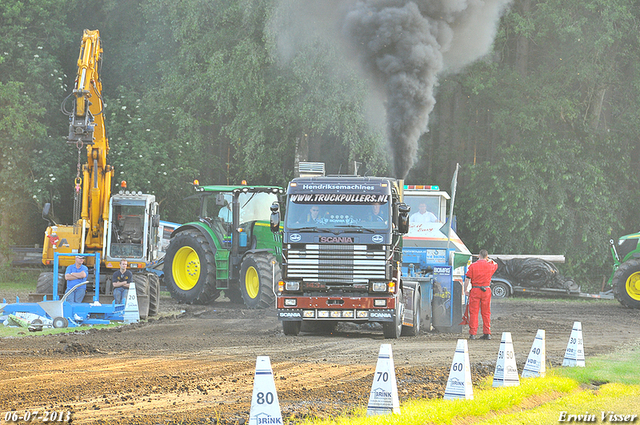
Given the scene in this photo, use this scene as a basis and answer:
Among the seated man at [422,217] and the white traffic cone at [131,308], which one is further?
the seated man at [422,217]

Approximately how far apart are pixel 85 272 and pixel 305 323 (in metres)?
4.66

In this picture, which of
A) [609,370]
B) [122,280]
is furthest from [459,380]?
[122,280]

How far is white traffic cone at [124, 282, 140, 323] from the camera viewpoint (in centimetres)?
1764

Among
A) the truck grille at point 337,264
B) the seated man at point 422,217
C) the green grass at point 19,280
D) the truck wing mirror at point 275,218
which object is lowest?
the green grass at point 19,280

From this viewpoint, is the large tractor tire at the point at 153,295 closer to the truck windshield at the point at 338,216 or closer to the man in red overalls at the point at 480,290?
the truck windshield at the point at 338,216

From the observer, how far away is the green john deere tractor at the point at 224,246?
69.8 feet

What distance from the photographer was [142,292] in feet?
61.5

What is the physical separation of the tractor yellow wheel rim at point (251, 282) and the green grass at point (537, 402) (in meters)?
10.4

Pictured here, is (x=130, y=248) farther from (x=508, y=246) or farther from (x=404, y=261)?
(x=508, y=246)

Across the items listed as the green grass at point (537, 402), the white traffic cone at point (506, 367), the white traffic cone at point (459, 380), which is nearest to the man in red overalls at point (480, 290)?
the green grass at point (537, 402)

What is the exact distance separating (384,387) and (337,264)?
7805mm

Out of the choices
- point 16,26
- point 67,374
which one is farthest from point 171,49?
point 67,374

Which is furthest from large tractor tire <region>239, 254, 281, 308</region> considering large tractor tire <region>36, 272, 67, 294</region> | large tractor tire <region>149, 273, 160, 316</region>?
large tractor tire <region>36, 272, 67, 294</region>

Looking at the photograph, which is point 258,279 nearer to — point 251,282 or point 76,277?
point 251,282
